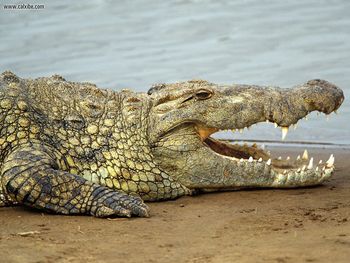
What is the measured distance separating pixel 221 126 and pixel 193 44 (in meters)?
9.20

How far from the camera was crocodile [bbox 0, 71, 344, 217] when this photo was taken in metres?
7.25

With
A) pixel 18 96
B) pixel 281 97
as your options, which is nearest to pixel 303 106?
pixel 281 97

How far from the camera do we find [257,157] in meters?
7.86

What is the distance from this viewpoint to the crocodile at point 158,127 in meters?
7.25

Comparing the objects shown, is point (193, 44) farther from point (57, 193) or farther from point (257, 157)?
point (57, 193)

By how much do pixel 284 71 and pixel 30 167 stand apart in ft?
23.9

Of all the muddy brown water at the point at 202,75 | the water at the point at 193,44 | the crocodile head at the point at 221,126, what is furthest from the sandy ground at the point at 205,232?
the water at the point at 193,44

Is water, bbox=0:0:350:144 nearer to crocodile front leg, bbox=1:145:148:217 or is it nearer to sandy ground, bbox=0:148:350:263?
sandy ground, bbox=0:148:350:263

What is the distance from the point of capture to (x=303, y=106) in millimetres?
7586

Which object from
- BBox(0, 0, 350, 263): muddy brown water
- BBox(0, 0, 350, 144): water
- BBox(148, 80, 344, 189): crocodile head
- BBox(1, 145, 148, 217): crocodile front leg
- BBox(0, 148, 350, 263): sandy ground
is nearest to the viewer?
BBox(0, 148, 350, 263): sandy ground

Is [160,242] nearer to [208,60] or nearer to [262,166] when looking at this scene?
[262,166]

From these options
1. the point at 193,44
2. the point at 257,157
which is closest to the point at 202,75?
the point at 193,44

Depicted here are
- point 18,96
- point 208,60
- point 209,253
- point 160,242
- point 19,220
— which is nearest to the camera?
point 209,253

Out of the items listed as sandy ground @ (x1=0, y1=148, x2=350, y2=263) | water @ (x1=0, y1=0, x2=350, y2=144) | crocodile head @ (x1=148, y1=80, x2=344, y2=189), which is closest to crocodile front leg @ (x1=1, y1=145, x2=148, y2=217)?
sandy ground @ (x1=0, y1=148, x2=350, y2=263)
